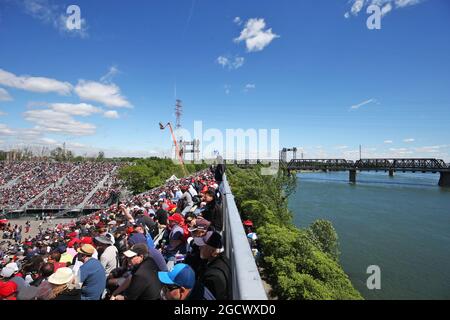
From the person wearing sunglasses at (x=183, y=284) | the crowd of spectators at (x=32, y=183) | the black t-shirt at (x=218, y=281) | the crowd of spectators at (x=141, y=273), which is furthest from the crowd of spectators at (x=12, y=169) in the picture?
the black t-shirt at (x=218, y=281)

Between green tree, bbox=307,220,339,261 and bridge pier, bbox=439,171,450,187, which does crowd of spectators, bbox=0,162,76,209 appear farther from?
bridge pier, bbox=439,171,450,187

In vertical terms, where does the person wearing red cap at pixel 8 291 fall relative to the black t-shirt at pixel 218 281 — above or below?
below

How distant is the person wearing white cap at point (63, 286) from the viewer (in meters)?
3.75

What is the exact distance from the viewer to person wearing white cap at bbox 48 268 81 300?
3.75 m

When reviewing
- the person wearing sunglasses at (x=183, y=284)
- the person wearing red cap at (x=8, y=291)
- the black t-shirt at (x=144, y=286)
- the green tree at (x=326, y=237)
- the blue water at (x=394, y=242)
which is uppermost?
the person wearing sunglasses at (x=183, y=284)

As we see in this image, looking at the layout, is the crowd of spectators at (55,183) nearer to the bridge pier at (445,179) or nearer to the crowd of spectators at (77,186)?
the crowd of spectators at (77,186)

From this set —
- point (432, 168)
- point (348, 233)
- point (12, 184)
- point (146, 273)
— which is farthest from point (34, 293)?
point (432, 168)

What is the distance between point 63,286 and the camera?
3787 millimetres

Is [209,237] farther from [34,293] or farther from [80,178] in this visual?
[80,178]

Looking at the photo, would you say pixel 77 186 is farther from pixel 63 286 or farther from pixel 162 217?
pixel 63 286

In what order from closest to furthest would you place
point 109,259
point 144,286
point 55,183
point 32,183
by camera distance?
point 144,286, point 109,259, point 32,183, point 55,183

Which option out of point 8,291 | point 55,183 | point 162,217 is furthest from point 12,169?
point 8,291

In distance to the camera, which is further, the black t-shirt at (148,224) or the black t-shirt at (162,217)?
the black t-shirt at (162,217)
